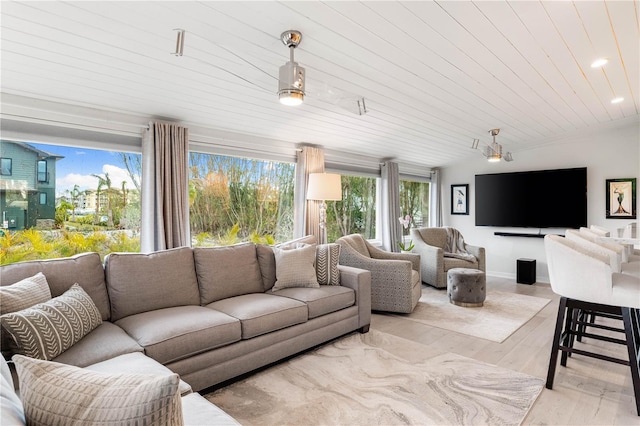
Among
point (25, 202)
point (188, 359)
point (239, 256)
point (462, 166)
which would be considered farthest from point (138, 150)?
point (462, 166)

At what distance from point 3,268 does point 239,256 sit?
1589mm

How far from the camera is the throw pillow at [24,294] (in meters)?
1.84

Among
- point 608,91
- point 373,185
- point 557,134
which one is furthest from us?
point 373,185

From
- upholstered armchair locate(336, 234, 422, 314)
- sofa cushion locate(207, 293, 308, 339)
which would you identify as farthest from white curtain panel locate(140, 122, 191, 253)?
upholstered armchair locate(336, 234, 422, 314)

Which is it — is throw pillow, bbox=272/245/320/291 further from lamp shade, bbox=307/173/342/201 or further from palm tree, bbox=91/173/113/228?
palm tree, bbox=91/173/113/228

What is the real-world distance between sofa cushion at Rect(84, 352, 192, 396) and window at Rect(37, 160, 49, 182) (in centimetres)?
198

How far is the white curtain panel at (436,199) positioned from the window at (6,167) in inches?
256

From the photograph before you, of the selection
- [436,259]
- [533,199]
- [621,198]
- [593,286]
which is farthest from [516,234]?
[593,286]

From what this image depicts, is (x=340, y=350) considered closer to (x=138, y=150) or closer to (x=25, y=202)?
(x=138, y=150)

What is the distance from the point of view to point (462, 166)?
709 centimetres

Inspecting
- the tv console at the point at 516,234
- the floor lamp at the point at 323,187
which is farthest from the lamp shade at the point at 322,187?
the tv console at the point at 516,234

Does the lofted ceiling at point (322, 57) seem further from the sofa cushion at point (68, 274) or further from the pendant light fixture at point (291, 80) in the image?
the sofa cushion at point (68, 274)

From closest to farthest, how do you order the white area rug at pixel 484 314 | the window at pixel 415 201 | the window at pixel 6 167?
the window at pixel 6 167 → the white area rug at pixel 484 314 → the window at pixel 415 201

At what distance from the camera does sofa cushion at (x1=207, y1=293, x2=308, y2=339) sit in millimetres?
2549
